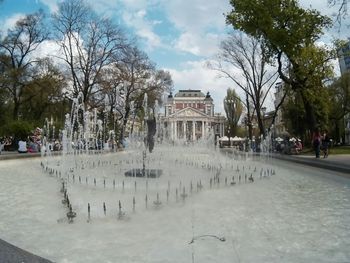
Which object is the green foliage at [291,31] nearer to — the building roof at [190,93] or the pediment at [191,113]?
the pediment at [191,113]

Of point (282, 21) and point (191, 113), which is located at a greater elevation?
point (191, 113)

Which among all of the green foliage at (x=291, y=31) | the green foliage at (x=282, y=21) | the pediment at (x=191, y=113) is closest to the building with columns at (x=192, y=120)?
the pediment at (x=191, y=113)

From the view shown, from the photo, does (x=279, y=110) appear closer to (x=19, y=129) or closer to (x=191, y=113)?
(x=191, y=113)

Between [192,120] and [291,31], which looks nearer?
[291,31]

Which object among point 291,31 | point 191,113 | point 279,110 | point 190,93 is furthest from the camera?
point 190,93

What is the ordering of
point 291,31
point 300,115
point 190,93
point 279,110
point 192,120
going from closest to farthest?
point 291,31
point 300,115
point 279,110
point 192,120
point 190,93

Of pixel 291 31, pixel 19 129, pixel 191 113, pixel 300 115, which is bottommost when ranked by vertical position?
pixel 19 129

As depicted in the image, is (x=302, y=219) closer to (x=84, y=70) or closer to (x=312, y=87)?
(x=312, y=87)

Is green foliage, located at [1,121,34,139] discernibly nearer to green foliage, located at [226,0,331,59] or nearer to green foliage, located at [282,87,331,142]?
green foliage, located at [226,0,331,59]

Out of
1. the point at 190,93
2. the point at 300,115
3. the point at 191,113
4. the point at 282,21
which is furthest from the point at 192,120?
the point at 282,21

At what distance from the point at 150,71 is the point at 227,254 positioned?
47.2 meters


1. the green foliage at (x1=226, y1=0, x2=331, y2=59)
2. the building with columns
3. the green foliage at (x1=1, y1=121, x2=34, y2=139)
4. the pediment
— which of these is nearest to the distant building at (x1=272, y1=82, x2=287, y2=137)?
the building with columns

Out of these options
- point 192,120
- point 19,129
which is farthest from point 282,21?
point 192,120

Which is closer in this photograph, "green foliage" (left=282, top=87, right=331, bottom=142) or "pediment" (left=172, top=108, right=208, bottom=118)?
"green foliage" (left=282, top=87, right=331, bottom=142)
